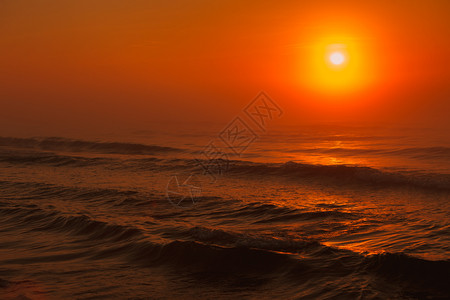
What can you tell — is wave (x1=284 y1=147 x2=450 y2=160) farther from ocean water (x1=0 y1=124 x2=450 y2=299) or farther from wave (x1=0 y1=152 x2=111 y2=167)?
wave (x1=0 y1=152 x2=111 y2=167)

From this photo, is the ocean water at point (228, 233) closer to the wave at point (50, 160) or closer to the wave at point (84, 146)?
the wave at point (50, 160)

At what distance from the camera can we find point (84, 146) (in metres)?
33.6

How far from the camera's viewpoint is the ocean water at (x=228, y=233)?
6531mm

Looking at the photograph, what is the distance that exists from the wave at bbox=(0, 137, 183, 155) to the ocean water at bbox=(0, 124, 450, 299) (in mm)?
10082

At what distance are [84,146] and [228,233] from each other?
87.5ft

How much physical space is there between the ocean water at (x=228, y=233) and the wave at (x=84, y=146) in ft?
33.1

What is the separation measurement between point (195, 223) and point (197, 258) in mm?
2461

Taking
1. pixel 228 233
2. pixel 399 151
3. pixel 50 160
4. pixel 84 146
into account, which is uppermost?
pixel 399 151

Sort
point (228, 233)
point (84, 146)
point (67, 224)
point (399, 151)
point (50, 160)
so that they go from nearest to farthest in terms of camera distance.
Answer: point (228, 233)
point (67, 224)
point (50, 160)
point (399, 151)
point (84, 146)

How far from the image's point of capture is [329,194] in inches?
563

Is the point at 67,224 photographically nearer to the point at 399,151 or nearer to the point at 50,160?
the point at 50,160

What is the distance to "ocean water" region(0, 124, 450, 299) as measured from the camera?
6531mm

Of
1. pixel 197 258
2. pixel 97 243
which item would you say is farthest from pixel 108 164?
pixel 197 258

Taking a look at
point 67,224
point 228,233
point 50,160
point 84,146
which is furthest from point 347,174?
point 84,146
